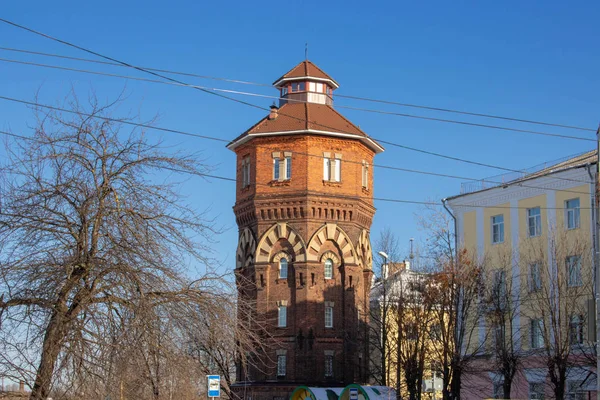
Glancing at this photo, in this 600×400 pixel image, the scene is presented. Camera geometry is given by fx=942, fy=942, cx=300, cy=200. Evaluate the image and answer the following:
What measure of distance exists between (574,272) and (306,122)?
18642mm

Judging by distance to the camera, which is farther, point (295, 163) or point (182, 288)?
point (295, 163)

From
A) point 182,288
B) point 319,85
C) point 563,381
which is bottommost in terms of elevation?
point 563,381

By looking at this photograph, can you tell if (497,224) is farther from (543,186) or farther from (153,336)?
(153,336)

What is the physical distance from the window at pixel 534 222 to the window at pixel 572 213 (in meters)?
1.47

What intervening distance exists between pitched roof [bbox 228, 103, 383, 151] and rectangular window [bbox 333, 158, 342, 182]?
5.17 feet

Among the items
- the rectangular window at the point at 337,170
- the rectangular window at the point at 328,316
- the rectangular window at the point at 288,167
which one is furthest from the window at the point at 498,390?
the rectangular window at the point at 288,167

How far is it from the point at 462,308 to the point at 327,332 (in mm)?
11787

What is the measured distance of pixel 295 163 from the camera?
50.2 metres

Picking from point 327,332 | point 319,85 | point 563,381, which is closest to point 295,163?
point 319,85

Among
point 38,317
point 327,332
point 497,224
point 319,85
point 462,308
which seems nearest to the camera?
point 38,317

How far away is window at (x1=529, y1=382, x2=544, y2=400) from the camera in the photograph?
37.5 meters

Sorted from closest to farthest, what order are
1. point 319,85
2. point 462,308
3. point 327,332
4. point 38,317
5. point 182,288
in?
point 38,317 → point 182,288 → point 462,308 → point 327,332 → point 319,85

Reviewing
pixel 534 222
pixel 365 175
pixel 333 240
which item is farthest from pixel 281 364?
pixel 534 222

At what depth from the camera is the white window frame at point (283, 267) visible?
4947 centimetres
